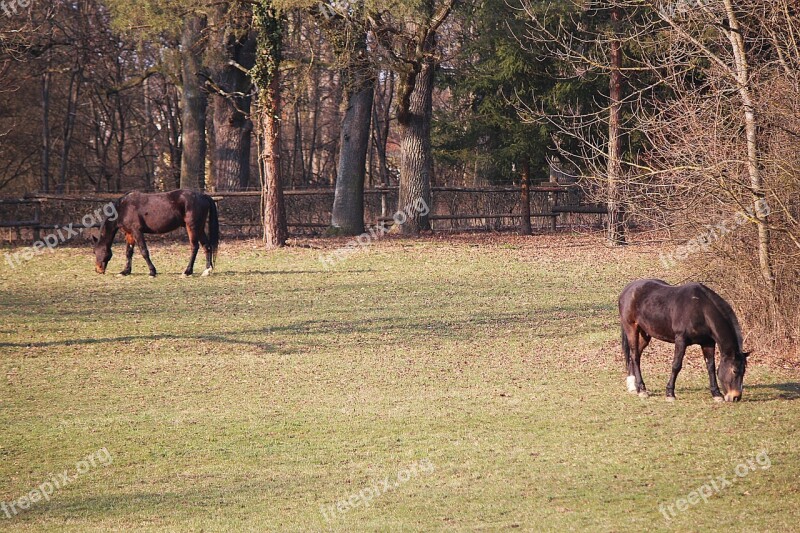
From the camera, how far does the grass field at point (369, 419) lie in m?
6.58

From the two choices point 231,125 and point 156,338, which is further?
point 231,125

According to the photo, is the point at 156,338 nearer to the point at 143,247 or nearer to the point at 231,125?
the point at 143,247

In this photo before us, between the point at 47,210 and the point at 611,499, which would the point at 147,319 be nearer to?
the point at 611,499

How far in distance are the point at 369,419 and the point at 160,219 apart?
12.4 meters

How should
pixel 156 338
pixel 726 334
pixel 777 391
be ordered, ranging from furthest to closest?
pixel 156 338 < pixel 777 391 < pixel 726 334

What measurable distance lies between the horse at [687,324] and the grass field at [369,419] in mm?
302

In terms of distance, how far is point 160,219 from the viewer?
2012 cm

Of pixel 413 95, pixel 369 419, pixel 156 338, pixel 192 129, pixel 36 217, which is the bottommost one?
pixel 369 419

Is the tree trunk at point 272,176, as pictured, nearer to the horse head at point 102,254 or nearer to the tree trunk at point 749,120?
the horse head at point 102,254

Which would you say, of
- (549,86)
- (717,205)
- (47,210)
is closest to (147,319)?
(717,205)

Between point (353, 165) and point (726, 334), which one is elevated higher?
point (353, 165)

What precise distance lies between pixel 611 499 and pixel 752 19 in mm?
7332

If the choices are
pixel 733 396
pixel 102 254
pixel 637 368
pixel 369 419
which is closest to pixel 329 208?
pixel 102 254

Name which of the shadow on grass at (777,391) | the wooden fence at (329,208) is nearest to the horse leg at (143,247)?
the wooden fence at (329,208)
